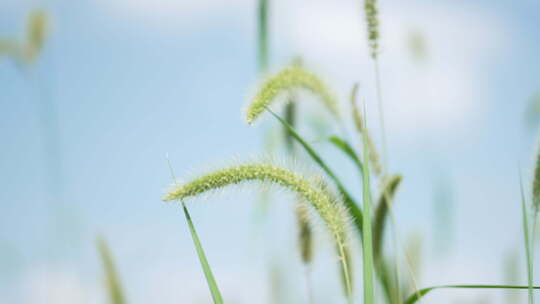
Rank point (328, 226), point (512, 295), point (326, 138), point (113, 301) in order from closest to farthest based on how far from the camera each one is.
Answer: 1. point (328, 226)
2. point (326, 138)
3. point (113, 301)
4. point (512, 295)

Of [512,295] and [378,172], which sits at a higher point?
[378,172]

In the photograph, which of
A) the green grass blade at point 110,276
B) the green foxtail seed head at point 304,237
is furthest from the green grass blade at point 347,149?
the green grass blade at point 110,276

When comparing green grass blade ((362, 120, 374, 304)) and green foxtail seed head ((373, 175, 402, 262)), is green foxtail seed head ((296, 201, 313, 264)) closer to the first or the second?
green foxtail seed head ((373, 175, 402, 262))

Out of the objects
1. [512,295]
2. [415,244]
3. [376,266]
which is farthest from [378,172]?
[512,295]

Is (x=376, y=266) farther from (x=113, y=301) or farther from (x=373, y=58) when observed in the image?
(x=113, y=301)

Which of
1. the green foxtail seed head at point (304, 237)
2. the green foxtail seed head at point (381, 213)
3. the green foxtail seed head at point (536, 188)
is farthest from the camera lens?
the green foxtail seed head at point (304, 237)

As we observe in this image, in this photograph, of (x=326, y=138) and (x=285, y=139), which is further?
(x=285, y=139)

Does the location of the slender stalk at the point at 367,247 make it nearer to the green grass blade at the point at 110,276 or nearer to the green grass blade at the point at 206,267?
the green grass blade at the point at 206,267

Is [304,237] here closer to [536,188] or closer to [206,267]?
[536,188]
